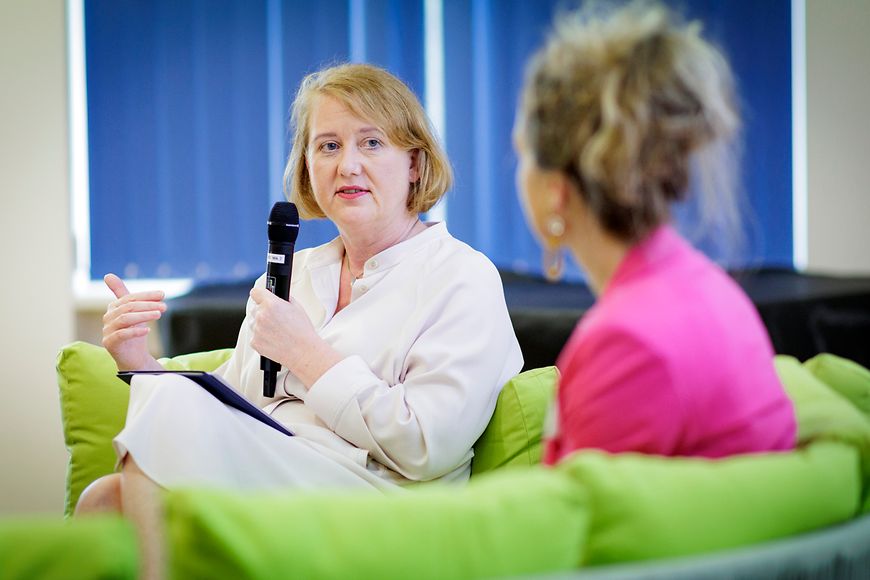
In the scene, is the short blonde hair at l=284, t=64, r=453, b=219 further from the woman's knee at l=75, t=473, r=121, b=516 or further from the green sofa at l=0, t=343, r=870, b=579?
the green sofa at l=0, t=343, r=870, b=579

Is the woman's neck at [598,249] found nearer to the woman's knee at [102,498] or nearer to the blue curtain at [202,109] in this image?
the woman's knee at [102,498]

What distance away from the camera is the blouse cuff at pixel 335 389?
197 centimetres

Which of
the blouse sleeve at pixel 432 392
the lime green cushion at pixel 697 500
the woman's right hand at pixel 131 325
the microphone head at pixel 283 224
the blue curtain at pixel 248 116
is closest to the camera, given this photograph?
the lime green cushion at pixel 697 500

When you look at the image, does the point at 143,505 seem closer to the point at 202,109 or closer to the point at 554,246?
the point at 554,246

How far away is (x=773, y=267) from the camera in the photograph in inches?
182

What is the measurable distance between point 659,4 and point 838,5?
399cm

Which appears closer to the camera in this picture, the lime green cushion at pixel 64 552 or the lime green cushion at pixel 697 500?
the lime green cushion at pixel 64 552

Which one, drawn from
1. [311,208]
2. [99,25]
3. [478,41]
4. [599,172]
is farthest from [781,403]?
[99,25]

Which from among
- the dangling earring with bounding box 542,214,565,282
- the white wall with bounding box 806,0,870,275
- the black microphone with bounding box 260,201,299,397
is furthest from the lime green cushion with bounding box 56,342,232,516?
the white wall with bounding box 806,0,870,275

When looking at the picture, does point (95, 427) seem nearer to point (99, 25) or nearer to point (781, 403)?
point (781, 403)

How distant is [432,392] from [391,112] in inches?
25.9

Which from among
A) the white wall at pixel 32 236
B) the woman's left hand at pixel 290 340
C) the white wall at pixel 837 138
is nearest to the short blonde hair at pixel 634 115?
the woman's left hand at pixel 290 340

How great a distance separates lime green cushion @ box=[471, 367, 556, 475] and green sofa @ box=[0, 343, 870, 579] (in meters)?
0.76

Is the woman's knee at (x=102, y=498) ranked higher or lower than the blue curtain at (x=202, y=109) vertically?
lower
